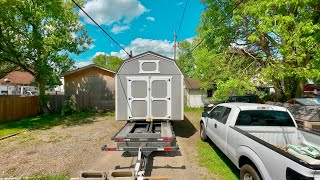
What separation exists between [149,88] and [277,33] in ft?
19.0

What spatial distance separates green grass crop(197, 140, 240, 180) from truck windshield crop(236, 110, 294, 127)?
1.36 metres

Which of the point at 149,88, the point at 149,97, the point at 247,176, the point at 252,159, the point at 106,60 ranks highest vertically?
the point at 106,60

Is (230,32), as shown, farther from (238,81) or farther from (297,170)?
(297,170)

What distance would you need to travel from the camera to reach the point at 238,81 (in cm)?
1046

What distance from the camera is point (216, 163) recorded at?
6402 millimetres

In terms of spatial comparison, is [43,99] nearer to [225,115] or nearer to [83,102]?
[83,102]

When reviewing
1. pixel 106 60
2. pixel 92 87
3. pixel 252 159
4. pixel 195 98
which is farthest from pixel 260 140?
pixel 106 60

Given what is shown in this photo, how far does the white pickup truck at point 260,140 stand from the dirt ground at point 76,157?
3.98 ft

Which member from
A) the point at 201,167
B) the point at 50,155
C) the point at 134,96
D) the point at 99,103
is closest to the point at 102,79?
the point at 99,103

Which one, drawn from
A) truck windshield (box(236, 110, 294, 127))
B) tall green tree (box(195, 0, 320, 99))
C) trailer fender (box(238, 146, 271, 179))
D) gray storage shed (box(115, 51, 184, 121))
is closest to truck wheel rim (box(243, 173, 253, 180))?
trailer fender (box(238, 146, 271, 179))

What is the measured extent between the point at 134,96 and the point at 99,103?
35.3ft

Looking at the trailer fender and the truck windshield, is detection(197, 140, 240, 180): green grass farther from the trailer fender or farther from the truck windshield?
the truck windshield

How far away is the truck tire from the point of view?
3938 millimetres

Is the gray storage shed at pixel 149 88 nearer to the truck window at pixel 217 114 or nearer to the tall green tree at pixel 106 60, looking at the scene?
the truck window at pixel 217 114
